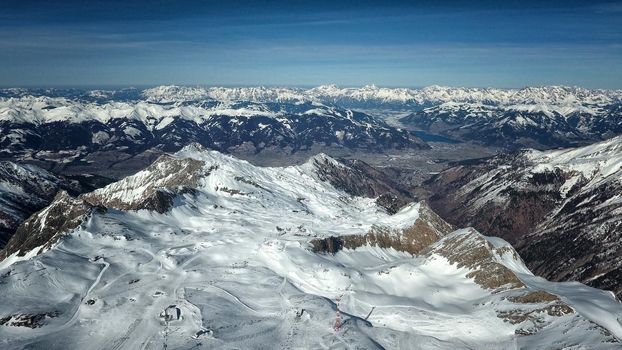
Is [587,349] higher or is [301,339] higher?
[587,349]

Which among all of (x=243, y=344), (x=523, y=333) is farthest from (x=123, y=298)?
(x=523, y=333)

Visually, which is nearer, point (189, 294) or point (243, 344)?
point (243, 344)

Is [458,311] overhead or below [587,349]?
below

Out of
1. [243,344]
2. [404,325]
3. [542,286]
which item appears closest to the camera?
[243,344]

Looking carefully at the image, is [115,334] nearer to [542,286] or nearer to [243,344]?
[243,344]

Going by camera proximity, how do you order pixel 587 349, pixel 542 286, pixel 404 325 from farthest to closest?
pixel 542 286 → pixel 404 325 → pixel 587 349

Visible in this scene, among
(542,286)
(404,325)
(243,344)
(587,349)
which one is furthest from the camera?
(542,286)

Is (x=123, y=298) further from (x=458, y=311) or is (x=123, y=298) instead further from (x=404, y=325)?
(x=458, y=311)

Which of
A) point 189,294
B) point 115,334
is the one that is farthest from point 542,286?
point 115,334

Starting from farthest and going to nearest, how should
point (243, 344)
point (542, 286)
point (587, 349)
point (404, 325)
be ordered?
point (542, 286) < point (404, 325) < point (243, 344) < point (587, 349)
